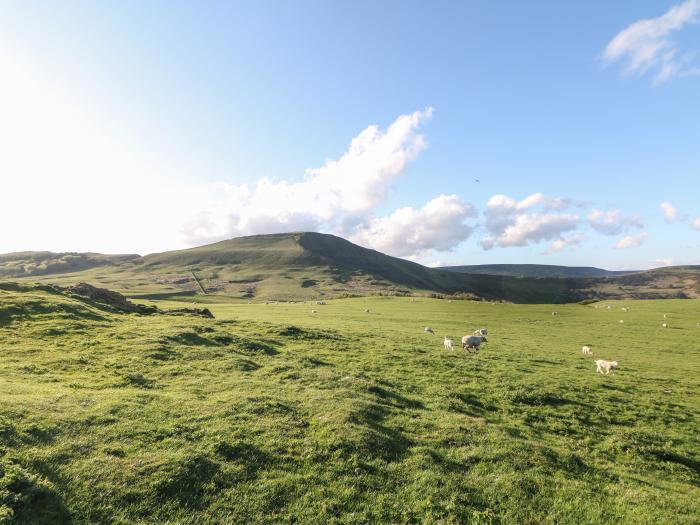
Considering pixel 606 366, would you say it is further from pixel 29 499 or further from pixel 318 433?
pixel 29 499

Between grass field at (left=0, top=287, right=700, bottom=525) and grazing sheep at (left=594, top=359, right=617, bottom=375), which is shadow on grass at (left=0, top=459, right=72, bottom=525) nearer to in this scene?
grass field at (left=0, top=287, right=700, bottom=525)

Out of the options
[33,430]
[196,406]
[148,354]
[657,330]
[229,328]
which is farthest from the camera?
[657,330]

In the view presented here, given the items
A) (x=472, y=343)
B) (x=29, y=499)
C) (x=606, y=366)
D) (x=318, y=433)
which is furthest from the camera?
(x=472, y=343)

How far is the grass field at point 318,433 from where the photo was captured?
11.3 meters

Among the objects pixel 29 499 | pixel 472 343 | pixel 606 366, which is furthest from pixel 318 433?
pixel 606 366

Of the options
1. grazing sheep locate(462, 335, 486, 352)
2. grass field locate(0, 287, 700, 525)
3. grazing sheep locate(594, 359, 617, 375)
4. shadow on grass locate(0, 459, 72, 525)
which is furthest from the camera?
grazing sheep locate(462, 335, 486, 352)

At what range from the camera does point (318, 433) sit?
15648mm

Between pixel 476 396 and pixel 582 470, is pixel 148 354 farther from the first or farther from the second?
pixel 582 470

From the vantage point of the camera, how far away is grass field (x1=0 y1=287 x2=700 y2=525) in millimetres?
11297

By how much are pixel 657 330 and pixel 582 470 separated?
5322cm

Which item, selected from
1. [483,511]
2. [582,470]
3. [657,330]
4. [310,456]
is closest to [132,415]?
[310,456]

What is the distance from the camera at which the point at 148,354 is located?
25.5 meters

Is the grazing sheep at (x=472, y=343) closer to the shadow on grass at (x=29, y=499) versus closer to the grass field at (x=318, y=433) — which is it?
the grass field at (x=318, y=433)

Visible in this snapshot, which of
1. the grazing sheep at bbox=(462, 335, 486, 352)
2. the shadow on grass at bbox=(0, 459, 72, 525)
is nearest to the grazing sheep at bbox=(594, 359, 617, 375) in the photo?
the grazing sheep at bbox=(462, 335, 486, 352)
